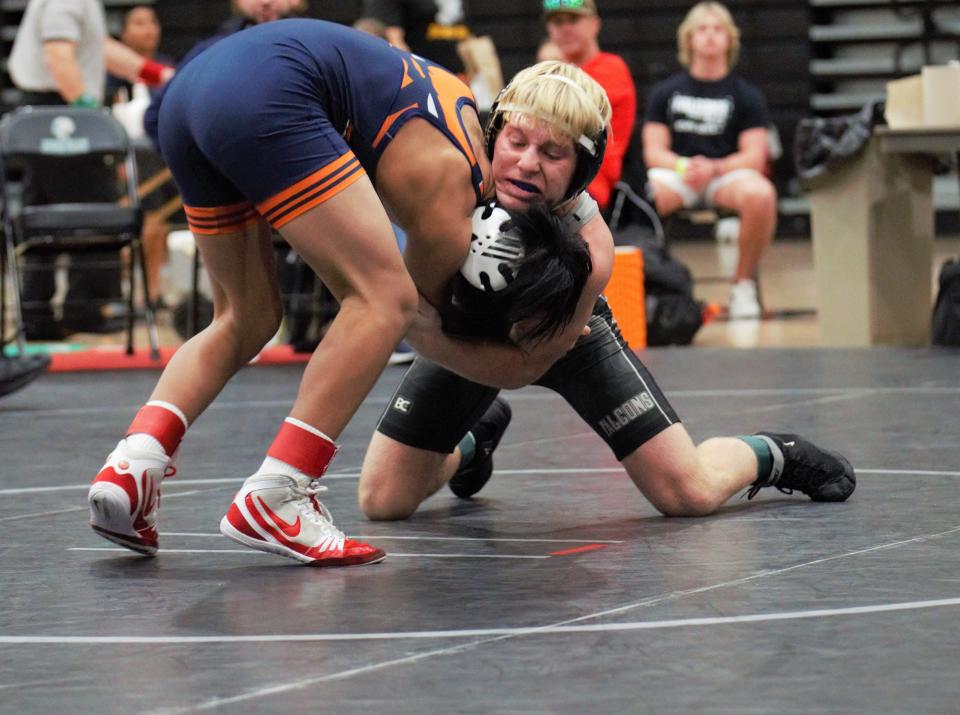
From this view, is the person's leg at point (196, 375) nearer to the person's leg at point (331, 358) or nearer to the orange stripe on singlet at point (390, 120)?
the person's leg at point (331, 358)

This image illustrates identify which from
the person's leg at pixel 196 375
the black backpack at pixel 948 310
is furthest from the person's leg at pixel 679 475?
the black backpack at pixel 948 310

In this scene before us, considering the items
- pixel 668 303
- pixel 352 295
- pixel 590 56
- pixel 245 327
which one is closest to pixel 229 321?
pixel 245 327

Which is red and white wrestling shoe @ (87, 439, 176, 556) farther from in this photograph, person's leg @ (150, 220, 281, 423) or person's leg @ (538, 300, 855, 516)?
person's leg @ (538, 300, 855, 516)

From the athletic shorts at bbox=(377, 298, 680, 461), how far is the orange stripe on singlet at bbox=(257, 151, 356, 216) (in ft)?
2.27

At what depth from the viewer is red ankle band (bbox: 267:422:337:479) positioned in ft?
8.74

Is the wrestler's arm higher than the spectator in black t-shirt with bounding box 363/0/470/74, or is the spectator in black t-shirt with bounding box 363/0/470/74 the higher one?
the spectator in black t-shirt with bounding box 363/0/470/74

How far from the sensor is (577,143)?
284 cm

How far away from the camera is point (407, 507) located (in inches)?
129

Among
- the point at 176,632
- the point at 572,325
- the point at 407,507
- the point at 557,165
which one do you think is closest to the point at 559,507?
the point at 407,507

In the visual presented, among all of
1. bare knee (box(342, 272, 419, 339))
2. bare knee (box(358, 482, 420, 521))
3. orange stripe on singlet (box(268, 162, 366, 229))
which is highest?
orange stripe on singlet (box(268, 162, 366, 229))

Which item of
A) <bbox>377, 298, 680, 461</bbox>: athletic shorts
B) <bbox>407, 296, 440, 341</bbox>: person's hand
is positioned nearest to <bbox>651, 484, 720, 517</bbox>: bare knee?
<bbox>377, 298, 680, 461</bbox>: athletic shorts

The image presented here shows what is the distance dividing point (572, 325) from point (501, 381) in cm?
16

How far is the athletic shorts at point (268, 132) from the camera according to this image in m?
2.65

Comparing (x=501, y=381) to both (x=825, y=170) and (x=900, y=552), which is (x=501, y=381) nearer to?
(x=900, y=552)
